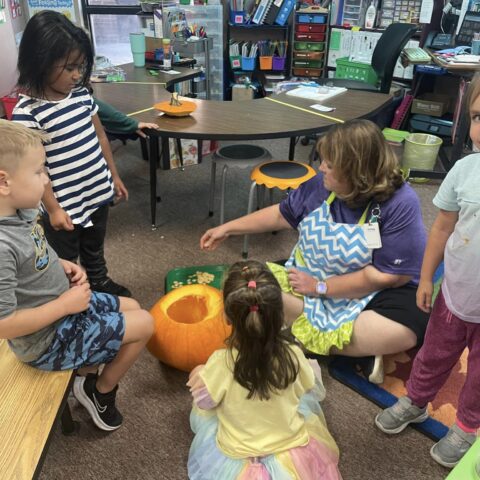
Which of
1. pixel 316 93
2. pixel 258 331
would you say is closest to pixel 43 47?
pixel 258 331

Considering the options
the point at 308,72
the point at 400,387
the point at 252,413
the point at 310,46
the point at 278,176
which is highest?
the point at 310,46

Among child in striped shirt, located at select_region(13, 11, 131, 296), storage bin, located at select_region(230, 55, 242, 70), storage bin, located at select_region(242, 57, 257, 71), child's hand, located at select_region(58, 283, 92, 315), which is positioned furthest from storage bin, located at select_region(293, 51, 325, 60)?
child's hand, located at select_region(58, 283, 92, 315)

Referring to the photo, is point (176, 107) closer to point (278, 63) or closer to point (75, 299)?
point (75, 299)

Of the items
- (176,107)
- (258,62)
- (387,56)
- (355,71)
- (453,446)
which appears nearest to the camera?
(453,446)

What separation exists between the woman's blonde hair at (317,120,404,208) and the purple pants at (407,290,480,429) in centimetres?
40

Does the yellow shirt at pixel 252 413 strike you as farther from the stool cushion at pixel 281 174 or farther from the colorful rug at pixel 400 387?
the stool cushion at pixel 281 174

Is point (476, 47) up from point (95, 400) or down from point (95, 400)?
up

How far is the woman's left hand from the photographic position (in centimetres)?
165

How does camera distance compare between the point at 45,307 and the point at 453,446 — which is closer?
the point at 45,307

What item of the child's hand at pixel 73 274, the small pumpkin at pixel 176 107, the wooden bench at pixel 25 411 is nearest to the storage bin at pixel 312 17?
the small pumpkin at pixel 176 107

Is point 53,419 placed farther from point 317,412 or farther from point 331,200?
point 331,200

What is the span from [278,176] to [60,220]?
1.10 metres

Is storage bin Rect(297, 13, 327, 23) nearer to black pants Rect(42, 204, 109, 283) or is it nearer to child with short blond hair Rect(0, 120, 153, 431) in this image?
black pants Rect(42, 204, 109, 283)

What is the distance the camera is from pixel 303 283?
5.41 ft
